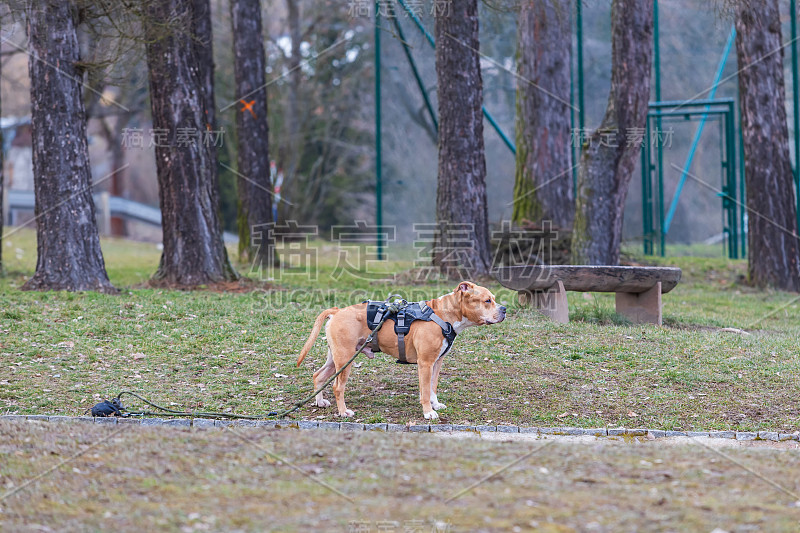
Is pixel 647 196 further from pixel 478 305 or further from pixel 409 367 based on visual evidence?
pixel 478 305

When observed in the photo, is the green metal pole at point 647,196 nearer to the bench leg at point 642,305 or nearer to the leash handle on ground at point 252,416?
the bench leg at point 642,305

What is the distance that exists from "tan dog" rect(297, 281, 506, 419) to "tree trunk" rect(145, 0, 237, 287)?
20.8ft

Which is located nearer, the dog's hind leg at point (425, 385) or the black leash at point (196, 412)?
the black leash at point (196, 412)

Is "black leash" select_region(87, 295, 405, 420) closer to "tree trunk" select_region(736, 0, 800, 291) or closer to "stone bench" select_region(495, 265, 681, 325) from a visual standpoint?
"stone bench" select_region(495, 265, 681, 325)

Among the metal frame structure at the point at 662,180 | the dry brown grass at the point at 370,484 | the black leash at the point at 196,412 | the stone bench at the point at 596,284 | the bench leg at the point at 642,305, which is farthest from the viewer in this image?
the metal frame structure at the point at 662,180

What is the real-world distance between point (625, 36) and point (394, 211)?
25.8 ft

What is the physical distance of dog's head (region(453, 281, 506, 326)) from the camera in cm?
655

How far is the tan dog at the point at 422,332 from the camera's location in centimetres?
652

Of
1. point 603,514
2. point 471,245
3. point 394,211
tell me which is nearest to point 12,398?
point 603,514

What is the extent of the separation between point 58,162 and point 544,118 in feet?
30.2

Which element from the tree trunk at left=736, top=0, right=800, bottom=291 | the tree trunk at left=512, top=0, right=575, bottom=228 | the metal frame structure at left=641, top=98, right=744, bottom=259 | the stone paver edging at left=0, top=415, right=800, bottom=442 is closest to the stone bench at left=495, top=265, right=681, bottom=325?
the stone paver edging at left=0, top=415, right=800, bottom=442

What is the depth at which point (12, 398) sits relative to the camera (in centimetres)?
702

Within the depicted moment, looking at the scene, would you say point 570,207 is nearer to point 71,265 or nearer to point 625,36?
point 625,36

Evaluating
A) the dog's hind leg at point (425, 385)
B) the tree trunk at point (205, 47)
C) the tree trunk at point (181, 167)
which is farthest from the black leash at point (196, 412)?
the tree trunk at point (205, 47)
